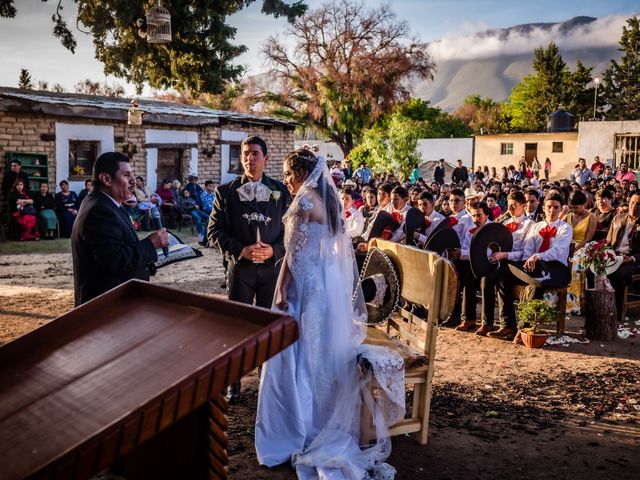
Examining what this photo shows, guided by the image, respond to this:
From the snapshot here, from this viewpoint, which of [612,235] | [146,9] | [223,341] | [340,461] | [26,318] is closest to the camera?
[223,341]

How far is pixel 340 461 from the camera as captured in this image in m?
3.75

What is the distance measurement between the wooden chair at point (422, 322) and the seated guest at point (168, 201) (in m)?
14.2

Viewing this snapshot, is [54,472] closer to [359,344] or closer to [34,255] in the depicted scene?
[359,344]

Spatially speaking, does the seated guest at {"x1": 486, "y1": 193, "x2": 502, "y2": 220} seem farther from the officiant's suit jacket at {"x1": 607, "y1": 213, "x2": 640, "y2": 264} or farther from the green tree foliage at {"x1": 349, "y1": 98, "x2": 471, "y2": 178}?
the green tree foliage at {"x1": 349, "y1": 98, "x2": 471, "y2": 178}

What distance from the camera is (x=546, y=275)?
7.02m

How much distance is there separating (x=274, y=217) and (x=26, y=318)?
4.39m

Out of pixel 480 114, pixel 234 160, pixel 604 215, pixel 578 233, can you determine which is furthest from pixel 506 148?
pixel 480 114

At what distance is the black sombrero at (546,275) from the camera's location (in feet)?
23.0

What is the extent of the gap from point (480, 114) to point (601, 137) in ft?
164

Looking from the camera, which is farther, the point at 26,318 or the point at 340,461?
the point at 26,318

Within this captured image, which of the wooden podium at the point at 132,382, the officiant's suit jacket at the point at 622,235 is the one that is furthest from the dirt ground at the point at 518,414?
the wooden podium at the point at 132,382

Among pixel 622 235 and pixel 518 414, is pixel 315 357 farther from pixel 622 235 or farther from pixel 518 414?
pixel 622 235

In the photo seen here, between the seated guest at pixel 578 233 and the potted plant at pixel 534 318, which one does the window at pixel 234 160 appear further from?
the potted plant at pixel 534 318

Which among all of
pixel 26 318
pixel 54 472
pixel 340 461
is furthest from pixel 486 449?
pixel 26 318
